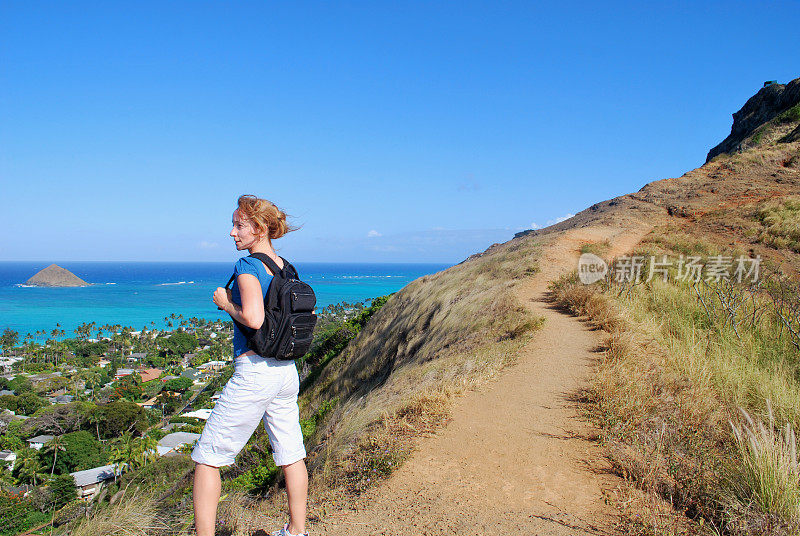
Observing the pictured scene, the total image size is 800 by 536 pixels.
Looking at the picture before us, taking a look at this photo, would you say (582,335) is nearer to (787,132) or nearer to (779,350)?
(779,350)

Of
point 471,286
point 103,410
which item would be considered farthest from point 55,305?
point 471,286

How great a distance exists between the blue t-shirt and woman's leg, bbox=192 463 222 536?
2.28ft

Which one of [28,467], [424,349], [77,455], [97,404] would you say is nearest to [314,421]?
[424,349]

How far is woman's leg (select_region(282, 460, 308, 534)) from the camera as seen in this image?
304 centimetres

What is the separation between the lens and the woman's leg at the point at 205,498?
2803mm

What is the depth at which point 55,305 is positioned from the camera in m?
142

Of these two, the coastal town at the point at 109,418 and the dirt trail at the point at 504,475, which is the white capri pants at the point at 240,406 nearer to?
the dirt trail at the point at 504,475

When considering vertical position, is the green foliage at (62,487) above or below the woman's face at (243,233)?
below

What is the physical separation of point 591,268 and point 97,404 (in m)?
47.1

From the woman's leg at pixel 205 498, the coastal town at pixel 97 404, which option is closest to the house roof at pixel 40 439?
the coastal town at pixel 97 404

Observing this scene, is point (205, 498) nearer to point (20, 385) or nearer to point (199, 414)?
point (199, 414)

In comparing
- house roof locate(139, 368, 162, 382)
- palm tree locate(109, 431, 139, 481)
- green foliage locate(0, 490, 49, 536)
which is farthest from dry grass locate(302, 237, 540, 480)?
house roof locate(139, 368, 162, 382)

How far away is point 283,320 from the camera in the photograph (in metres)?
2.89

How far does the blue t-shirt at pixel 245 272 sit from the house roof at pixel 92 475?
98.0 ft
